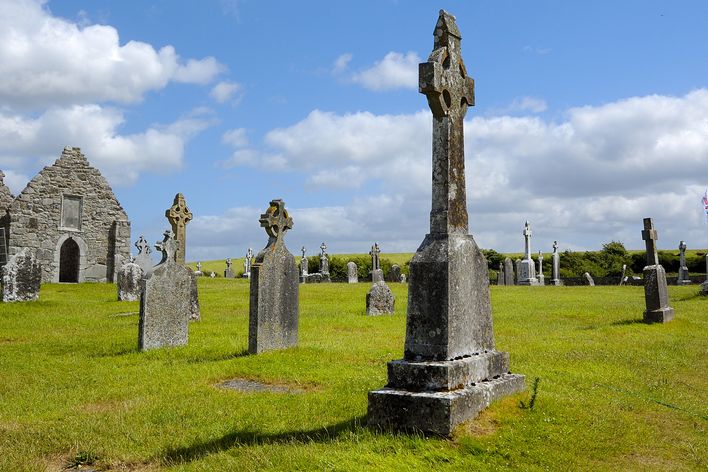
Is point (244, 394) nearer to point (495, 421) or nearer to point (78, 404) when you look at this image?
point (78, 404)

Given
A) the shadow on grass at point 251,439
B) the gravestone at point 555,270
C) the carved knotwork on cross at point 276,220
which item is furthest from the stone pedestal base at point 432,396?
the gravestone at point 555,270

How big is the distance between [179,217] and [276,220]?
169 inches

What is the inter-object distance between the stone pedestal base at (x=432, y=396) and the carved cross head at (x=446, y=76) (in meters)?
2.60

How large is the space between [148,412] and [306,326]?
28.5 feet

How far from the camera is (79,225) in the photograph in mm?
36031

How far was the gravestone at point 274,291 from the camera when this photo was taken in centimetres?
1114

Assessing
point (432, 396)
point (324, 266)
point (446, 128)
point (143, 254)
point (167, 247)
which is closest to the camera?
point (432, 396)

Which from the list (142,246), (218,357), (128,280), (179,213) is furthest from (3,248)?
(218,357)

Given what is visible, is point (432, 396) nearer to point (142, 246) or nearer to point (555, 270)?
point (142, 246)

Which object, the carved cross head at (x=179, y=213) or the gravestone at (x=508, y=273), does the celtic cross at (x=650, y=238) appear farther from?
the gravestone at (x=508, y=273)

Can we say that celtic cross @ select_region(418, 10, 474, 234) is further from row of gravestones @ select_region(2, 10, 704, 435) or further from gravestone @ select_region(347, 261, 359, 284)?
gravestone @ select_region(347, 261, 359, 284)

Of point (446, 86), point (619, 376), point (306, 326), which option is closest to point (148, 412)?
point (446, 86)

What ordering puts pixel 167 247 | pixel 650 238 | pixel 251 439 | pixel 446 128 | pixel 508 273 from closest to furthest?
1. pixel 251 439
2. pixel 446 128
3. pixel 167 247
4. pixel 650 238
5. pixel 508 273

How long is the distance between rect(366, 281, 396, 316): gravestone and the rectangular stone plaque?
78.3ft
